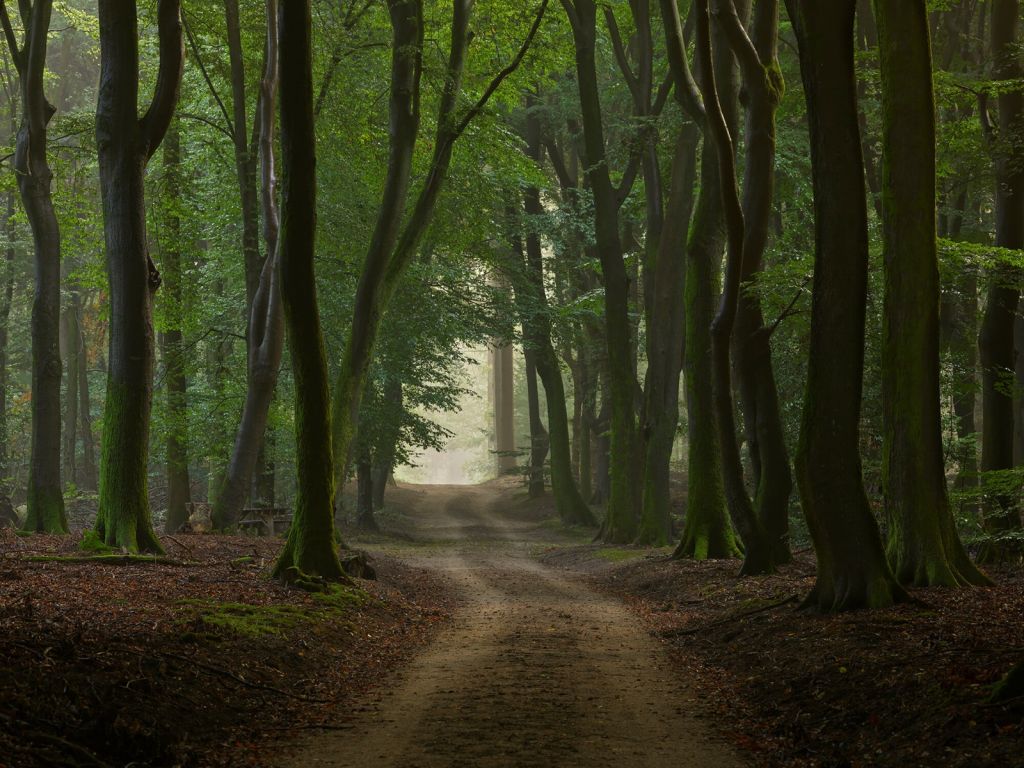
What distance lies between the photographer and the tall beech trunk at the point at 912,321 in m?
9.33

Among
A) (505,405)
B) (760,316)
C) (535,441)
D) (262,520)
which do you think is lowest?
(262,520)

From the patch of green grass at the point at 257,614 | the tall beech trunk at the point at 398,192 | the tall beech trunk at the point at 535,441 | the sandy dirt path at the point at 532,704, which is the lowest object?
the sandy dirt path at the point at 532,704

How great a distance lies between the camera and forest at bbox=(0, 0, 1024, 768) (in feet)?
20.1

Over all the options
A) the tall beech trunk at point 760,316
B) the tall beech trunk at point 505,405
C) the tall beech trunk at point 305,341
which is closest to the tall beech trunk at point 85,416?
the tall beech trunk at point 505,405

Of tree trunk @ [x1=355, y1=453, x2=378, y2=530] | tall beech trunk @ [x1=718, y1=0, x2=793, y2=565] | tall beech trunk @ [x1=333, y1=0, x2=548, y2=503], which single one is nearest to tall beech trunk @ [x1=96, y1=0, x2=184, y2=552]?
tall beech trunk @ [x1=333, y1=0, x2=548, y2=503]

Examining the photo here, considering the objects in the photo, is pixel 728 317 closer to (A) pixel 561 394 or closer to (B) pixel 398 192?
(B) pixel 398 192

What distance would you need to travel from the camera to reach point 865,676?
6309 mm

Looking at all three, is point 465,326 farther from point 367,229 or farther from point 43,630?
point 43,630

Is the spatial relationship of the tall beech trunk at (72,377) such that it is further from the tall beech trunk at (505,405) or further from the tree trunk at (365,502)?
the tall beech trunk at (505,405)

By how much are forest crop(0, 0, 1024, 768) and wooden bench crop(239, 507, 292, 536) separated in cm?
12

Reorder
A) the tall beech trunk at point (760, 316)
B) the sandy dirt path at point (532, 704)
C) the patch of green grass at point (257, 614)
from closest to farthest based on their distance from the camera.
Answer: the sandy dirt path at point (532, 704) → the patch of green grass at point (257, 614) → the tall beech trunk at point (760, 316)

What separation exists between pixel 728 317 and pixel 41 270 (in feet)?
39.0

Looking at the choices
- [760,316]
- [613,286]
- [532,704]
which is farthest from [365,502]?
[532,704]

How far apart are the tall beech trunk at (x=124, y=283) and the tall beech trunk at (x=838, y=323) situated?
8.52 meters
